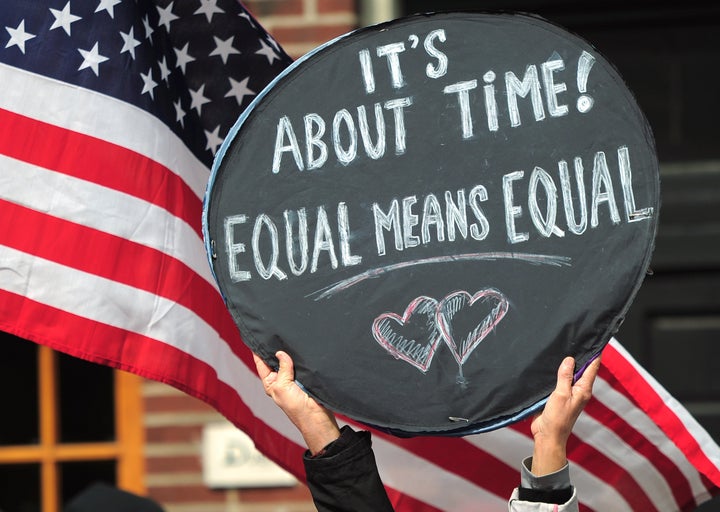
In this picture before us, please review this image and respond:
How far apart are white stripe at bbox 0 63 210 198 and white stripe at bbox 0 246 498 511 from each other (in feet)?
0.91

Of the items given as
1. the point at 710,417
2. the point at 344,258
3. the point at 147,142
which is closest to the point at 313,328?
the point at 344,258

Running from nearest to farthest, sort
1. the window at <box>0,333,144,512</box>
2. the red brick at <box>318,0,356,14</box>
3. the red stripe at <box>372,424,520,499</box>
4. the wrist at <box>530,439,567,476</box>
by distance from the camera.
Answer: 1. the wrist at <box>530,439,567,476</box>
2. the red stripe at <box>372,424,520,499</box>
3. the red brick at <box>318,0,356,14</box>
4. the window at <box>0,333,144,512</box>

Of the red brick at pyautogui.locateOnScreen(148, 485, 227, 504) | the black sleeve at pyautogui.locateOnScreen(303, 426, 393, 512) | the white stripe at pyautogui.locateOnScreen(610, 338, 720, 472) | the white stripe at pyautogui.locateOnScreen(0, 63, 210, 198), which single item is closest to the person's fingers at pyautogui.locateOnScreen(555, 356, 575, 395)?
the black sleeve at pyautogui.locateOnScreen(303, 426, 393, 512)

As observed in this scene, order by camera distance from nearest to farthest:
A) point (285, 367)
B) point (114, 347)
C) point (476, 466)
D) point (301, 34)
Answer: point (285, 367), point (114, 347), point (476, 466), point (301, 34)

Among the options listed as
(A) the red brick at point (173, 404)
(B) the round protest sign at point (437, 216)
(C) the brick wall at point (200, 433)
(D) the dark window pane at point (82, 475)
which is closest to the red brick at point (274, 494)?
(C) the brick wall at point (200, 433)

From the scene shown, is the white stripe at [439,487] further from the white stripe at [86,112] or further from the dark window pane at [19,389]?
the dark window pane at [19,389]

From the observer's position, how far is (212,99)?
2459 mm

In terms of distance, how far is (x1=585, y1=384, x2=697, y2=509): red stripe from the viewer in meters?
2.40

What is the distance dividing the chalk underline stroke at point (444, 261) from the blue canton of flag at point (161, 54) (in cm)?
77

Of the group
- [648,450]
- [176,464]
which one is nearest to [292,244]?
[648,450]

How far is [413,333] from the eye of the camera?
1.75m

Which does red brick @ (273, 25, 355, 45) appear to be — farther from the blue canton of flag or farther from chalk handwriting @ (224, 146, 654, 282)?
chalk handwriting @ (224, 146, 654, 282)

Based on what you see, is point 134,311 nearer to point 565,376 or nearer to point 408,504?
point 408,504

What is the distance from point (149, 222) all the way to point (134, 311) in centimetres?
18
